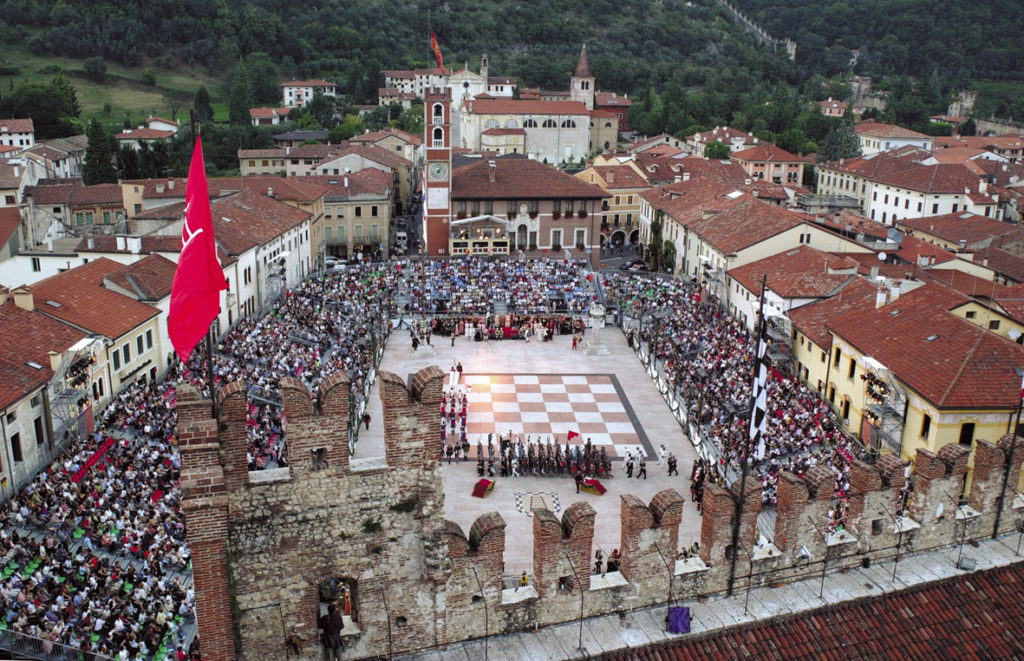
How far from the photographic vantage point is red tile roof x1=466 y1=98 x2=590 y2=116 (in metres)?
134

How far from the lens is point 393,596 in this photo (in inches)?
507

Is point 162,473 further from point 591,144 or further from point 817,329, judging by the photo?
point 591,144

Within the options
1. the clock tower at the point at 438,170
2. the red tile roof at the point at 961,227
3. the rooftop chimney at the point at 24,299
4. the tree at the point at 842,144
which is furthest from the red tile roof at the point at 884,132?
the rooftop chimney at the point at 24,299

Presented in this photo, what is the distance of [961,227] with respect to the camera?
75.6 m

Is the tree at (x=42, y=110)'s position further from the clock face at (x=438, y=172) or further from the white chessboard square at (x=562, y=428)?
the white chessboard square at (x=562, y=428)

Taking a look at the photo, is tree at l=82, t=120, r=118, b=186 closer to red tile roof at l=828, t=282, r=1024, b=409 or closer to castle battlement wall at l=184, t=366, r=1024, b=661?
red tile roof at l=828, t=282, r=1024, b=409

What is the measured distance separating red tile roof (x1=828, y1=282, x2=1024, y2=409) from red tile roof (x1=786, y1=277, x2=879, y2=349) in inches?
44.2

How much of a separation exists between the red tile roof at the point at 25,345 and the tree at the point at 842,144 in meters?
115

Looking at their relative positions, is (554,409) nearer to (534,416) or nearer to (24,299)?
(534,416)

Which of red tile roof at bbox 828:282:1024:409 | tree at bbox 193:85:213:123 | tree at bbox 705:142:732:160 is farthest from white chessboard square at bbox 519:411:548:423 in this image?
tree at bbox 193:85:213:123

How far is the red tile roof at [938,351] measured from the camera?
111 feet

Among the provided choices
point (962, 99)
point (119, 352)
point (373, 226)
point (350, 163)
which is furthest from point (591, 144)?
point (119, 352)

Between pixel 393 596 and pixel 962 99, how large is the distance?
215 metres

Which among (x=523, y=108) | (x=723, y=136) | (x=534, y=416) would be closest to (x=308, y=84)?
(x=523, y=108)
